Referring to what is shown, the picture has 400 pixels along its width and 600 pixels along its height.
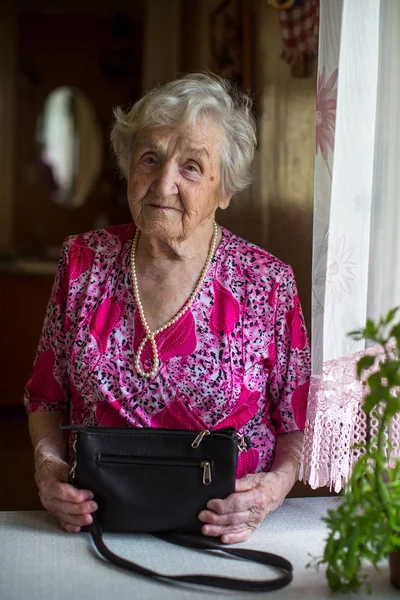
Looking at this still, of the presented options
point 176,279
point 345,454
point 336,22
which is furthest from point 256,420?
point 336,22

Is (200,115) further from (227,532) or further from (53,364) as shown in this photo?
(227,532)

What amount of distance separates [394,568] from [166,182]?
2.70ft

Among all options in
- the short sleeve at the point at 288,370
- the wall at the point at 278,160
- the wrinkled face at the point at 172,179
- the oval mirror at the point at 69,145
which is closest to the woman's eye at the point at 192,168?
the wrinkled face at the point at 172,179

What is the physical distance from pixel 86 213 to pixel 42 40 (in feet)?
3.87

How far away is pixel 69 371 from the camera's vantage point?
4.99ft

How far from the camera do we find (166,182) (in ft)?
4.93

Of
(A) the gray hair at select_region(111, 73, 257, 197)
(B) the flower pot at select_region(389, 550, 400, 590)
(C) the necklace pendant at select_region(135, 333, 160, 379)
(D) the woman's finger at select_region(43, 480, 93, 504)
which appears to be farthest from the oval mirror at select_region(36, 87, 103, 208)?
(B) the flower pot at select_region(389, 550, 400, 590)

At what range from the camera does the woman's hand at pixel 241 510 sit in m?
1.18

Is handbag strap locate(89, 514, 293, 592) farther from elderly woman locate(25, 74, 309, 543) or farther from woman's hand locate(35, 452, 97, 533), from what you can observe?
elderly woman locate(25, 74, 309, 543)

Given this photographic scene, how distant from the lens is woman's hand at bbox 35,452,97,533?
47.2 inches

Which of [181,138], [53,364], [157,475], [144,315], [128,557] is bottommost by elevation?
[128,557]

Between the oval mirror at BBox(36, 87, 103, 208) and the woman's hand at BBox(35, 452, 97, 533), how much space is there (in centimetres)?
406

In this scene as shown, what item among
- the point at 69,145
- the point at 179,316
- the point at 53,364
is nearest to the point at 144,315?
the point at 179,316

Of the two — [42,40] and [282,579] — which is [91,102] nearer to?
[42,40]
